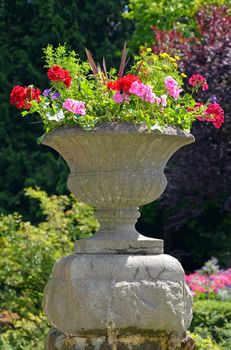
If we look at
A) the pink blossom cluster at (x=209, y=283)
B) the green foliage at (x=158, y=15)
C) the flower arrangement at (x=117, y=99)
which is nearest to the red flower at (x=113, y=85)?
the flower arrangement at (x=117, y=99)

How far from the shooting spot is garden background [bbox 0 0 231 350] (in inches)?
484

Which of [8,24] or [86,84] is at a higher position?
[86,84]

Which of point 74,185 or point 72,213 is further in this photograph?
point 72,213

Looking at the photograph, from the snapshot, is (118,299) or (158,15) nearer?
(118,299)

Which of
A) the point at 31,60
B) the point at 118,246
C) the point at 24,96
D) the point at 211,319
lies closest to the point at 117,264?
the point at 118,246

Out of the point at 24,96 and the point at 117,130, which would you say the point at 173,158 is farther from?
the point at 117,130

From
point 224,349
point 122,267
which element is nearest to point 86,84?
point 122,267

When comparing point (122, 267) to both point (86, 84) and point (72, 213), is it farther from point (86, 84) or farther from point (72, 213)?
point (72, 213)

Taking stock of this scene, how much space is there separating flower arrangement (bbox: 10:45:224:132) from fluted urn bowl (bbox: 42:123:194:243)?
0.23ft

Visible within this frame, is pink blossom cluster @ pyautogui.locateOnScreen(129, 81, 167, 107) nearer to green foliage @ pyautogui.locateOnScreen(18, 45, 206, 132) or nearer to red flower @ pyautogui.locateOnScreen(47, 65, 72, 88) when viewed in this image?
green foliage @ pyautogui.locateOnScreen(18, 45, 206, 132)

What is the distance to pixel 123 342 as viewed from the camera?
17.3 ft

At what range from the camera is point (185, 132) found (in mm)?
5453

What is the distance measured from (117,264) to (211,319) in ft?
10.9

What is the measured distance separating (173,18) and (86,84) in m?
9.47
